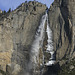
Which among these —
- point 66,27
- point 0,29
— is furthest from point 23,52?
point 66,27

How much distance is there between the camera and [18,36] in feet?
196

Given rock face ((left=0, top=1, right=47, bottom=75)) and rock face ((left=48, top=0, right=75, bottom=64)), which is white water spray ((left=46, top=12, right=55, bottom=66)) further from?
rock face ((left=0, top=1, right=47, bottom=75))

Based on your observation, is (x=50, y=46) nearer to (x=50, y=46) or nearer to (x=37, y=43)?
(x=50, y=46)

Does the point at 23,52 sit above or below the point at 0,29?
below

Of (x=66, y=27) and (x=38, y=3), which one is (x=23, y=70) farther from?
(x=38, y=3)

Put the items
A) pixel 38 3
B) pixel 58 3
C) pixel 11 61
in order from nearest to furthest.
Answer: pixel 11 61, pixel 58 3, pixel 38 3

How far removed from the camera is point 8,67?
184ft

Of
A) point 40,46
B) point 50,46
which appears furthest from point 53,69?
point 40,46

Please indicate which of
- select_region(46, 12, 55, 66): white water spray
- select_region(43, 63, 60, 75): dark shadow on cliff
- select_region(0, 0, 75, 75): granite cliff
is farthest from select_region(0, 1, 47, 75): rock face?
select_region(43, 63, 60, 75): dark shadow on cliff

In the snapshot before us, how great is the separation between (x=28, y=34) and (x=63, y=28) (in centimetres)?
882

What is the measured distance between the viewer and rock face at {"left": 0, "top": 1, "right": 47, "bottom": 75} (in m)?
56.4

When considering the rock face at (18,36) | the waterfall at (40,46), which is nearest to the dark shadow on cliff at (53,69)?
the waterfall at (40,46)

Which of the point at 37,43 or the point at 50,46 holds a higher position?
the point at 37,43

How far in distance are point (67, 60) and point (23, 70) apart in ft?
36.4
